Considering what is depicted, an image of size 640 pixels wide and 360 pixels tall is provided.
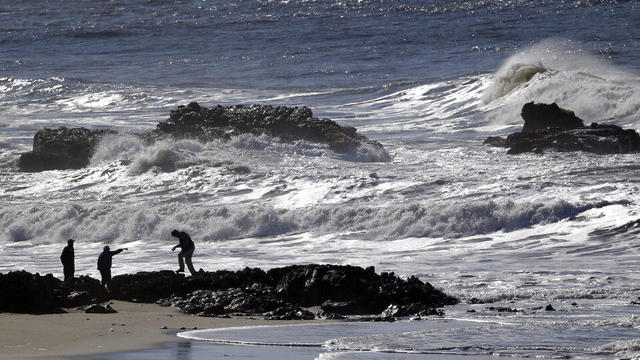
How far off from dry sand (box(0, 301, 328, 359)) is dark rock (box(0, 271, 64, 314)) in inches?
11.5

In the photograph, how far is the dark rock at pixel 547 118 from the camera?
2897cm

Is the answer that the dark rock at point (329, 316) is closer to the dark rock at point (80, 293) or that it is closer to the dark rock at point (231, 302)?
the dark rock at point (231, 302)

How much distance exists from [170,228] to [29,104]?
22.4 meters

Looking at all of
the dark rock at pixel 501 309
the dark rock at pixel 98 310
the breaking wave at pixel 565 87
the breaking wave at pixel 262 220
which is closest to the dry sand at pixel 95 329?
the dark rock at pixel 98 310

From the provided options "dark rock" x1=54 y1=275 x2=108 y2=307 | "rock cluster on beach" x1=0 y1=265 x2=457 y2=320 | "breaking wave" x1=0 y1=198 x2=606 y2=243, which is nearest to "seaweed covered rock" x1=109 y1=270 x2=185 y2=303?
"rock cluster on beach" x1=0 y1=265 x2=457 y2=320

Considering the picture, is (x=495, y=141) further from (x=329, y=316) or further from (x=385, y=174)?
(x=329, y=316)

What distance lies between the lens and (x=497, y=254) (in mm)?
18500

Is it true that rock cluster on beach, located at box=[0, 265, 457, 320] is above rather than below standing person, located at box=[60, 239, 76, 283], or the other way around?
below

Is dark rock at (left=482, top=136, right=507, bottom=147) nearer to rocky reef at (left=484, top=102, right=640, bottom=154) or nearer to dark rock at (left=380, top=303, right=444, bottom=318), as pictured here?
rocky reef at (left=484, top=102, right=640, bottom=154)

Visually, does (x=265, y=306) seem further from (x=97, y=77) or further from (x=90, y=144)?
(x=97, y=77)

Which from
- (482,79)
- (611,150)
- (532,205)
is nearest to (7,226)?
(532,205)

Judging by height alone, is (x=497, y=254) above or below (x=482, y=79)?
below

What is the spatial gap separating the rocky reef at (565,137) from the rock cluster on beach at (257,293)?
12.8m

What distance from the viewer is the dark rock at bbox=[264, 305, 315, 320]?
45.3 ft
